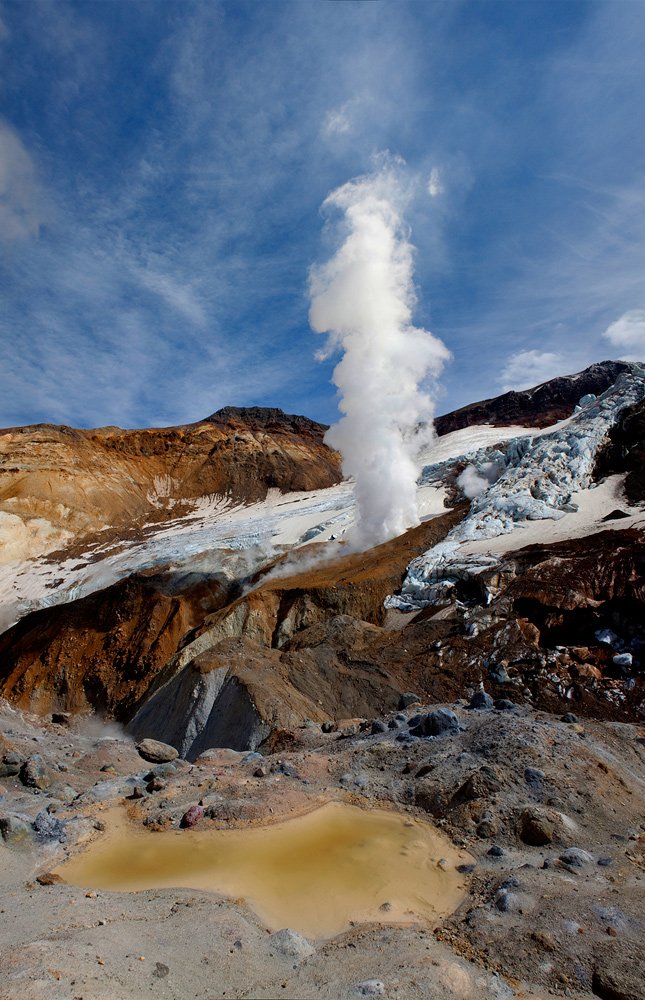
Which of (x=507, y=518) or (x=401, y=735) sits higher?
(x=507, y=518)

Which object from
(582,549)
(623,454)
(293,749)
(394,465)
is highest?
(394,465)

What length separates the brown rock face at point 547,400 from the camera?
8250cm

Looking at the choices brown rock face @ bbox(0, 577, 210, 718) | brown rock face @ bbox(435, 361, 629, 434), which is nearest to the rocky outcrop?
brown rock face @ bbox(0, 577, 210, 718)

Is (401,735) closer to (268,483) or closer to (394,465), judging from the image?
(394,465)

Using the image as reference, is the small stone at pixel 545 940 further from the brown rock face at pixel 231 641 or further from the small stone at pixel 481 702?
the brown rock face at pixel 231 641

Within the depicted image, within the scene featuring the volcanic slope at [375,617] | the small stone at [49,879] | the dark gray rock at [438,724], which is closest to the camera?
Result: the small stone at [49,879]

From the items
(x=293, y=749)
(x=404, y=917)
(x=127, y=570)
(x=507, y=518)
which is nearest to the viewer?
(x=404, y=917)

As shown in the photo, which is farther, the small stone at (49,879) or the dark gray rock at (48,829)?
the dark gray rock at (48,829)

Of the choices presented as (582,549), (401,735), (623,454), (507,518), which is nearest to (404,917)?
(401,735)

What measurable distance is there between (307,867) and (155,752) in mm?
6965

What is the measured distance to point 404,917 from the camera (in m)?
6.07

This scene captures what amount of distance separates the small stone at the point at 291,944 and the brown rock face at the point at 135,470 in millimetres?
51934

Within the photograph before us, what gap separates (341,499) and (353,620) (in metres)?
29.6

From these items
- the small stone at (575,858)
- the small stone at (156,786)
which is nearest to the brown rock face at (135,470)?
the small stone at (156,786)
